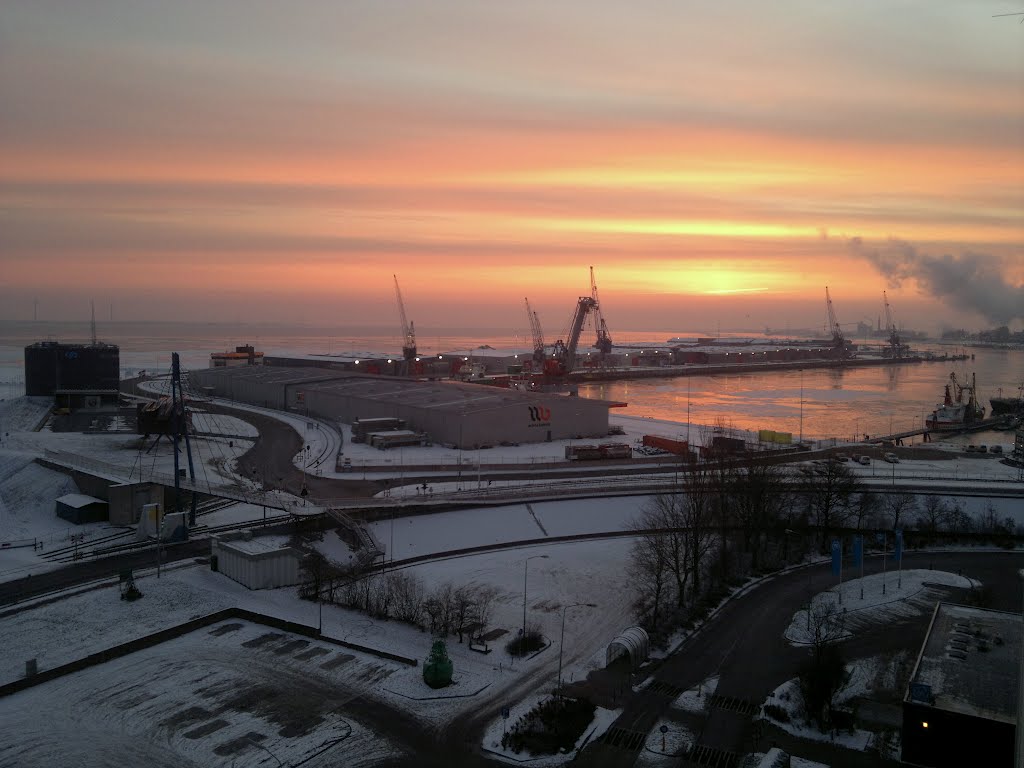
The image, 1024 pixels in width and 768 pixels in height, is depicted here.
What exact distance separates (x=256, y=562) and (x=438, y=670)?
121 inches

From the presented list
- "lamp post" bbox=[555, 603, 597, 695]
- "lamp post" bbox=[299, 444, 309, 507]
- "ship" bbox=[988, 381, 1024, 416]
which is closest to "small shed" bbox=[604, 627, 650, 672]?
"lamp post" bbox=[555, 603, 597, 695]

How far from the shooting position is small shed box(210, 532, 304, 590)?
8.24 metres

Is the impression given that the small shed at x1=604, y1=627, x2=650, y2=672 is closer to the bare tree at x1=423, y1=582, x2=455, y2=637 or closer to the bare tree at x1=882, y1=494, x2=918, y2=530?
the bare tree at x1=423, y1=582, x2=455, y2=637

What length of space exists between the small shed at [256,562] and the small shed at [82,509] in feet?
10.4

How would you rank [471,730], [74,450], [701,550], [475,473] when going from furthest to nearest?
[74,450] → [475,473] → [701,550] → [471,730]

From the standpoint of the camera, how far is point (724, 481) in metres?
10.5

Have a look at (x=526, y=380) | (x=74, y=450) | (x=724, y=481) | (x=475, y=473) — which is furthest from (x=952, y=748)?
(x=526, y=380)

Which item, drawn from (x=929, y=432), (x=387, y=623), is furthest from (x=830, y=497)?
(x=929, y=432)

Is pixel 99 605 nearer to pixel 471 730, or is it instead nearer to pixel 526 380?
pixel 471 730

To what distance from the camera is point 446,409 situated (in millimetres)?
17328

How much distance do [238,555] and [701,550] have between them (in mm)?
5239

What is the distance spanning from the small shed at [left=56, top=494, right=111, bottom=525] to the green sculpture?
22.5 feet

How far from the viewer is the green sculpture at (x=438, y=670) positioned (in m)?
6.05

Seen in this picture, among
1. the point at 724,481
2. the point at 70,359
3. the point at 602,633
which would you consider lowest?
the point at 602,633
